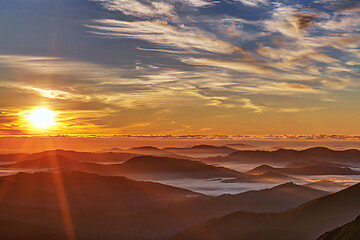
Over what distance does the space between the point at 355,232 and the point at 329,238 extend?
19.0 metres

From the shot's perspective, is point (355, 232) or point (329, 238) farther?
point (329, 238)

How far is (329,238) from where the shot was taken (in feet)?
563

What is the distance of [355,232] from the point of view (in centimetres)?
→ 15400
